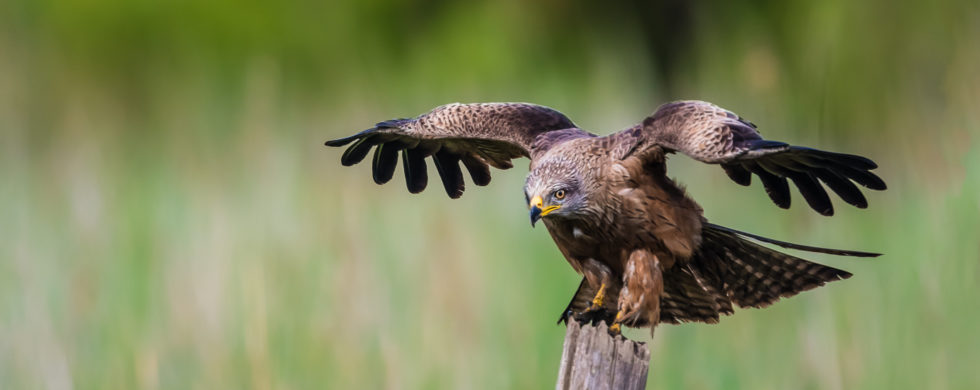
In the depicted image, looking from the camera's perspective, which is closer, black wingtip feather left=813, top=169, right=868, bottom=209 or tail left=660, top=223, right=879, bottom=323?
black wingtip feather left=813, top=169, right=868, bottom=209

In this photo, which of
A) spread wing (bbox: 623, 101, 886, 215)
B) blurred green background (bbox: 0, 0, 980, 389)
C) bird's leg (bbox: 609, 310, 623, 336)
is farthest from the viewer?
blurred green background (bbox: 0, 0, 980, 389)

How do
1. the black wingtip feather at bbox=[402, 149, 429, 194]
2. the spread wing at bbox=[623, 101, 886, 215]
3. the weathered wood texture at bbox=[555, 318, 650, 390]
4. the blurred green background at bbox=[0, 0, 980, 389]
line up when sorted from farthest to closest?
the blurred green background at bbox=[0, 0, 980, 389]
the black wingtip feather at bbox=[402, 149, 429, 194]
the spread wing at bbox=[623, 101, 886, 215]
the weathered wood texture at bbox=[555, 318, 650, 390]

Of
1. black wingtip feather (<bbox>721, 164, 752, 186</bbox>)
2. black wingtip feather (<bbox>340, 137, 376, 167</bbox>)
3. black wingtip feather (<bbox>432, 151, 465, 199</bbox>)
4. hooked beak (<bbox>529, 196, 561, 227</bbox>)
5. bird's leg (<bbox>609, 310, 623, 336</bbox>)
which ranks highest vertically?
black wingtip feather (<bbox>340, 137, 376, 167</bbox>)

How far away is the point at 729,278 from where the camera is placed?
9.29 ft

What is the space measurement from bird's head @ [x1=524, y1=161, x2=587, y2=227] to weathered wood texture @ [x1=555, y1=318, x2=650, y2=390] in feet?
1.25

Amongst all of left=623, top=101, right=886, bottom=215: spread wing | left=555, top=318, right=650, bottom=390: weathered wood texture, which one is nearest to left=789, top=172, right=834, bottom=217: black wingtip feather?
left=623, top=101, right=886, bottom=215: spread wing

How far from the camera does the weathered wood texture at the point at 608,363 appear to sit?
2207 millimetres

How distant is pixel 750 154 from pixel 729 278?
61 centimetres

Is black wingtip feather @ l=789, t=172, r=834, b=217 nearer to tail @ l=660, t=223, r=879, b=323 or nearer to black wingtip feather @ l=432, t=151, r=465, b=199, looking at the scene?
tail @ l=660, t=223, r=879, b=323

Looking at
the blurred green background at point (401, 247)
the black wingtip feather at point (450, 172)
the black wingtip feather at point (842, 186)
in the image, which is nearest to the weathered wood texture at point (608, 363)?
the black wingtip feather at point (842, 186)

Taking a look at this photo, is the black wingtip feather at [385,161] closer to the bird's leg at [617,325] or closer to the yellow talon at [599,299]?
the yellow talon at [599,299]

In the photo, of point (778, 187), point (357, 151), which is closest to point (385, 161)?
point (357, 151)

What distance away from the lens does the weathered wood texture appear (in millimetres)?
2207

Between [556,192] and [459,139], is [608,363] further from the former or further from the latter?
[459,139]
